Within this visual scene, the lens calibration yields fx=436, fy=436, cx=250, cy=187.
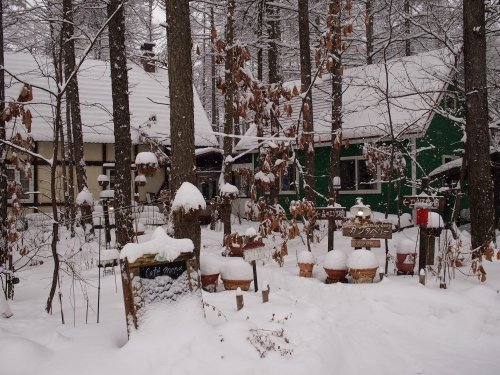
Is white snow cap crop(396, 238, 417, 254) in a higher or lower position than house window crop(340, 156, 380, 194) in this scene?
lower

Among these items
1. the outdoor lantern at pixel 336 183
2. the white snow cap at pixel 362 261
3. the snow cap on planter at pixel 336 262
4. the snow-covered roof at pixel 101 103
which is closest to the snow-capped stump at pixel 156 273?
the snow cap on planter at pixel 336 262

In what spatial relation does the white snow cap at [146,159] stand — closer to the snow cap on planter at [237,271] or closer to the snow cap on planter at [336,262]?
the snow cap on planter at [237,271]

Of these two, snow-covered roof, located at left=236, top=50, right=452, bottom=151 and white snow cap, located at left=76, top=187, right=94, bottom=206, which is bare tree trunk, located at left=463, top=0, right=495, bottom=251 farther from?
white snow cap, located at left=76, top=187, right=94, bottom=206

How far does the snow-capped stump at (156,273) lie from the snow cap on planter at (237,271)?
252 centimetres

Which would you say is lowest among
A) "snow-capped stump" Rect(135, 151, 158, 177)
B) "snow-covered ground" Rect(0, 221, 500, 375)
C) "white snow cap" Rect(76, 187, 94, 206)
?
"snow-covered ground" Rect(0, 221, 500, 375)

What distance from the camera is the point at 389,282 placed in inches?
301

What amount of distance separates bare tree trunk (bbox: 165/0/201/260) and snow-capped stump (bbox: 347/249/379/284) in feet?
10.8

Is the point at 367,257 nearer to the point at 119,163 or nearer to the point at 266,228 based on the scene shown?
the point at 266,228

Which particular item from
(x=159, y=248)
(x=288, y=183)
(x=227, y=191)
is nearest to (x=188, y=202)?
(x=159, y=248)

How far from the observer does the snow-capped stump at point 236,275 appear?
752 cm

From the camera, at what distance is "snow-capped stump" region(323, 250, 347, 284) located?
26.0 ft

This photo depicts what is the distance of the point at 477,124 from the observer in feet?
29.9

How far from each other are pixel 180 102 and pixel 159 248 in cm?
214

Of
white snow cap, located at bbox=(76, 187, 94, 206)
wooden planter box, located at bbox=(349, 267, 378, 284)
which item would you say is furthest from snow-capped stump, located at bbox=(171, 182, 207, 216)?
white snow cap, located at bbox=(76, 187, 94, 206)
